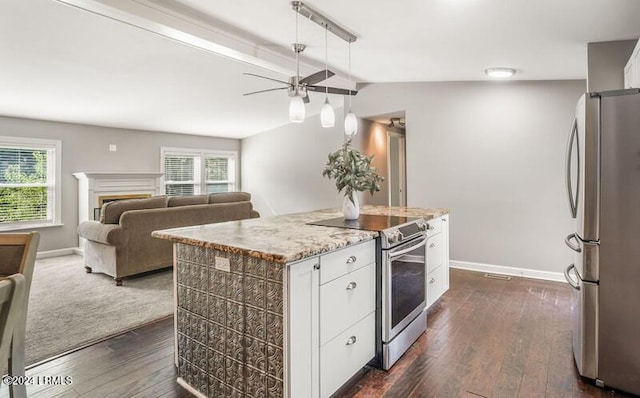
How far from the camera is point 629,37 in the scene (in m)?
2.72

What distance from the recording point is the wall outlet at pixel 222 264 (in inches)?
73.5

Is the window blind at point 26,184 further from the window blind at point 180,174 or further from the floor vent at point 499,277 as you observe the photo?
the floor vent at point 499,277

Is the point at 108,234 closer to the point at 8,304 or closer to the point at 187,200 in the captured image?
the point at 187,200

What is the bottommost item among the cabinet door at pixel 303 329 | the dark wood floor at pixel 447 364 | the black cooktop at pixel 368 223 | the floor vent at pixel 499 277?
the dark wood floor at pixel 447 364

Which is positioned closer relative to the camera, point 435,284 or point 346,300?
point 346,300

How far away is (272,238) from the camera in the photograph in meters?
2.00

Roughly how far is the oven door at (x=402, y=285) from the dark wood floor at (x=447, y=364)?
0.84ft

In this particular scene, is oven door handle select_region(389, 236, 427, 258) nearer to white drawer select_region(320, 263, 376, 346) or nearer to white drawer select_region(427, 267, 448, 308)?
white drawer select_region(320, 263, 376, 346)

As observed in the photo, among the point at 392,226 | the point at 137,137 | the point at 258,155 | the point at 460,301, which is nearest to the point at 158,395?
the point at 392,226

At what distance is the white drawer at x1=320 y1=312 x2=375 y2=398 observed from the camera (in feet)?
6.14

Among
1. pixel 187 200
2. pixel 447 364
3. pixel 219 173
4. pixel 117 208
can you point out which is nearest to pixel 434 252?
pixel 447 364

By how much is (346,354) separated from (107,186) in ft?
18.3

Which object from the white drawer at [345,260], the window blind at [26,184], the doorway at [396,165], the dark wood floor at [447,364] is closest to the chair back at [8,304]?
the white drawer at [345,260]

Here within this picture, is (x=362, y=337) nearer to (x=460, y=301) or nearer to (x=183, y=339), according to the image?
(x=183, y=339)
